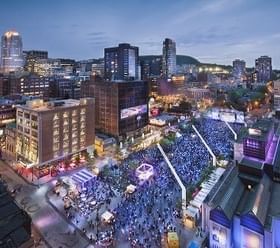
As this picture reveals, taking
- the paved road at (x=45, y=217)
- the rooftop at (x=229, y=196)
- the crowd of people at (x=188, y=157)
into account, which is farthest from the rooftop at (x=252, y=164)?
the paved road at (x=45, y=217)

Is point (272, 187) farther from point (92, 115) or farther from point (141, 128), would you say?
point (141, 128)

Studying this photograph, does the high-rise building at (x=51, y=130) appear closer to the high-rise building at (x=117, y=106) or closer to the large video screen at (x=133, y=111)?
the high-rise building at (x=117, y=106)

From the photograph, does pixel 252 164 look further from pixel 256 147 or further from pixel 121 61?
pixel 121 61

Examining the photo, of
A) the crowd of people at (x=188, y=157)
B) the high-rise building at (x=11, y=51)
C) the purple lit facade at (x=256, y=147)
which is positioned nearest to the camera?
the purple lit facade at (x=256, y=147)

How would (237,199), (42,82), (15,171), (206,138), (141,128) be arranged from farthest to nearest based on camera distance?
(42,82) < (141,128) < (206,138) < (15,171) < (237,199)

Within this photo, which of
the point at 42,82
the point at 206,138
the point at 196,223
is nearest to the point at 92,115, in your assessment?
the point at 206,138

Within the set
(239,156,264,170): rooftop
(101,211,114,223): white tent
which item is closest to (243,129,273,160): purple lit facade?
(239,156,264,170): rooftop

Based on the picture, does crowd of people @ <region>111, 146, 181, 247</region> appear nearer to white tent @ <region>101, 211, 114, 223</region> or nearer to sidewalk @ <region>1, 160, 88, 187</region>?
white tent @ <region>101, 211, 114, 223</region>
